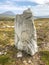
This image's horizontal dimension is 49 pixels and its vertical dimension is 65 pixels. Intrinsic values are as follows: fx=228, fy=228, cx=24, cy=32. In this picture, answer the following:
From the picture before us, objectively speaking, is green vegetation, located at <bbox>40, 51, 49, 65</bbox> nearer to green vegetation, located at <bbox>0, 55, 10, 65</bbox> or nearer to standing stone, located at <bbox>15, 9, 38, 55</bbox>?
standing stone, located at <bbox>15, 9, 38, 55</bbox>

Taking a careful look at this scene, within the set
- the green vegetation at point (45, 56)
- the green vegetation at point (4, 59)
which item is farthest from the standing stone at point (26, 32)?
the green vegetation at point (4, 59)

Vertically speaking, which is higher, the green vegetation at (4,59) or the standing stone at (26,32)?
the standing stone at (26,32)

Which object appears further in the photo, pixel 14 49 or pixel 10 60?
pixel 14 49

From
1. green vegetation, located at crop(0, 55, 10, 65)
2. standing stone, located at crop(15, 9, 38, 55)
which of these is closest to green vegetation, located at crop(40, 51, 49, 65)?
standing stone, located at crop(15, 9, 38, 55)

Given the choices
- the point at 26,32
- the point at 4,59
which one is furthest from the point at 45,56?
the point at 4,59

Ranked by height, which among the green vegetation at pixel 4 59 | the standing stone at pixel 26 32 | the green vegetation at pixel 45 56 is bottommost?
the green vegetation at pixel 45 56

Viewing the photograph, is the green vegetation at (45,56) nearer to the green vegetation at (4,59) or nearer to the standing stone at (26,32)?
the standing stone at (26,32)

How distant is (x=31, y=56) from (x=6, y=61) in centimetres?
419

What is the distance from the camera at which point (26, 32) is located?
36094mm

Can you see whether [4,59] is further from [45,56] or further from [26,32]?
[45,56]

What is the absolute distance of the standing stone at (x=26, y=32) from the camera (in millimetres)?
35594

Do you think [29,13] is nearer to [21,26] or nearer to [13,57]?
[21,26]

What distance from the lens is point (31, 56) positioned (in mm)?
36344

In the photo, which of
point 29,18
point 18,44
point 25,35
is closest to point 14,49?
point 18,44
